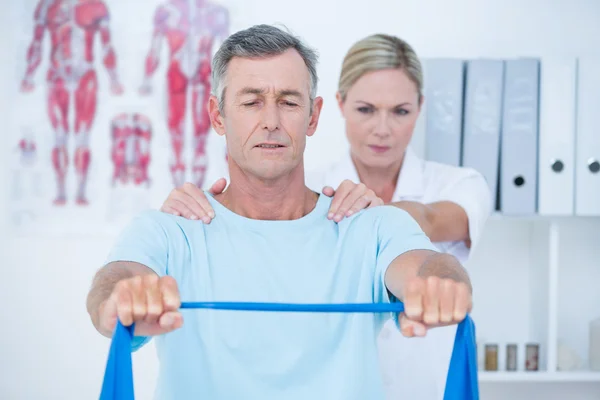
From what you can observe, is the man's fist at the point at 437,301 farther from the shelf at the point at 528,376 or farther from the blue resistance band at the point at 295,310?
the shelf at the point at 528,376

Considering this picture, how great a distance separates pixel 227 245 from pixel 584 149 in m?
1.54

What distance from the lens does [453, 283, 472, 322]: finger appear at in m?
1.06

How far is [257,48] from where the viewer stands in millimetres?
1459

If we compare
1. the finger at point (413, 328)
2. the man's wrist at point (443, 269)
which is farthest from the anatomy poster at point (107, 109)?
the finger at point (413, 328)

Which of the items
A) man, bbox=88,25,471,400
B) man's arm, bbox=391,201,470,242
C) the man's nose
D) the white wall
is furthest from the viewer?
the white wall

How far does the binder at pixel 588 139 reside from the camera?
8.39 feet

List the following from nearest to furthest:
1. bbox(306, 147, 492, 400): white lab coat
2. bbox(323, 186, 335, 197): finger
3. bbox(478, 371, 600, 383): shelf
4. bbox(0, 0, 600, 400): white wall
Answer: bbox(323, 186, 335, 197): finger < bbox(306, 147, 492, 400): white lab coat < bbox(478, 371, 600, 383): shelf < bbox(0, 0, 600, 400): white wall

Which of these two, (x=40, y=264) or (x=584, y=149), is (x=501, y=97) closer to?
(x=584, y=149)

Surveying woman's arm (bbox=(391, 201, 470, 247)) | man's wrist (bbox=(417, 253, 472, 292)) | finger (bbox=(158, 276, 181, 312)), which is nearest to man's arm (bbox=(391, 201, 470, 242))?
woman's arm (bbox=(391, 201, 470, 247))

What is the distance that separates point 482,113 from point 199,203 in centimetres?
130

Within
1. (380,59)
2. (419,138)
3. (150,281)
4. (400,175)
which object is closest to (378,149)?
(400,175)

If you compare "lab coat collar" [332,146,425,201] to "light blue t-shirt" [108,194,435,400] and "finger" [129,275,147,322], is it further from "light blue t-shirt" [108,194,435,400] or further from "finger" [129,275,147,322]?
"finger" [129,275,147,322]

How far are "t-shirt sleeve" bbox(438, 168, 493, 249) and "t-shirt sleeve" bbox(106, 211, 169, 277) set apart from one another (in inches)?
33.6

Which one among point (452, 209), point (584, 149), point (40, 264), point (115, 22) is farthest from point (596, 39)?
point (40, 264)
